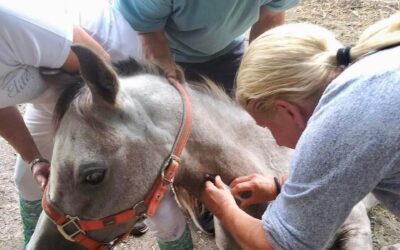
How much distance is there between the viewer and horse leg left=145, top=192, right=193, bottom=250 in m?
2.15

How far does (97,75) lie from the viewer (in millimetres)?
1574

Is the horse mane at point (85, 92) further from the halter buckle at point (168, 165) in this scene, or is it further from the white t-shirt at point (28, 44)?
the halter buckle at point (168, 165)

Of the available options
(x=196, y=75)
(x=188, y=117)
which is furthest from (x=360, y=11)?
(x=188, y=117)

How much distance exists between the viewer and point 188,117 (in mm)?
1773

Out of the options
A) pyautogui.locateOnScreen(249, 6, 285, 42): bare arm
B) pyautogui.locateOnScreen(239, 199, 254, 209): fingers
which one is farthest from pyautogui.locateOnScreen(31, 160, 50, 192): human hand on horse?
pyautogui.locateOnScreen(249, 6, 285, 42): bare arm

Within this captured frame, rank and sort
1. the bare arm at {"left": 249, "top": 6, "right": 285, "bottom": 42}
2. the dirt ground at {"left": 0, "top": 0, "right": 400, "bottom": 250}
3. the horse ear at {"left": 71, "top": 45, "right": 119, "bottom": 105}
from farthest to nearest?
1. the dirt ground at {"left": 0, "top": 0, "right": 400, "bottom": 250}
2. the bare arm at {"left": 249, "top": 6, "right": 285, "bottom": 42}
3. the horse ear at {"left": 71, "top": 45, "right": 119, "bottom": 105}

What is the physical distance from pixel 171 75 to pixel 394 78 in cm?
88

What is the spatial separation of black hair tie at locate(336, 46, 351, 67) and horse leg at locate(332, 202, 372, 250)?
87cm

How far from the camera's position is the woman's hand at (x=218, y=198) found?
1.76 metres

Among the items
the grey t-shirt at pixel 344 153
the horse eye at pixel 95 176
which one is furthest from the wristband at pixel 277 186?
the horse eye at pixel 95 176

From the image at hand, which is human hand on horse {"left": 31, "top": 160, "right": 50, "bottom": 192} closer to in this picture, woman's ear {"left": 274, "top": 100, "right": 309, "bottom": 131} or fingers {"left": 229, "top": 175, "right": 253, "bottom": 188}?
fingers {"left": 229, "top": 175, "right": 253, "bottom": 188}

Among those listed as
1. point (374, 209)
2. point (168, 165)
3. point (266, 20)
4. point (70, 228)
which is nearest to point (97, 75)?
point (168, 165)

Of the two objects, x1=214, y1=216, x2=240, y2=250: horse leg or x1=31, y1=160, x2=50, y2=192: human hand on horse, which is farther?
x1=214, y1=216, x2=240, y2=250: horse leg

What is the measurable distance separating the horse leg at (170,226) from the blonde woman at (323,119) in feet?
1.86
